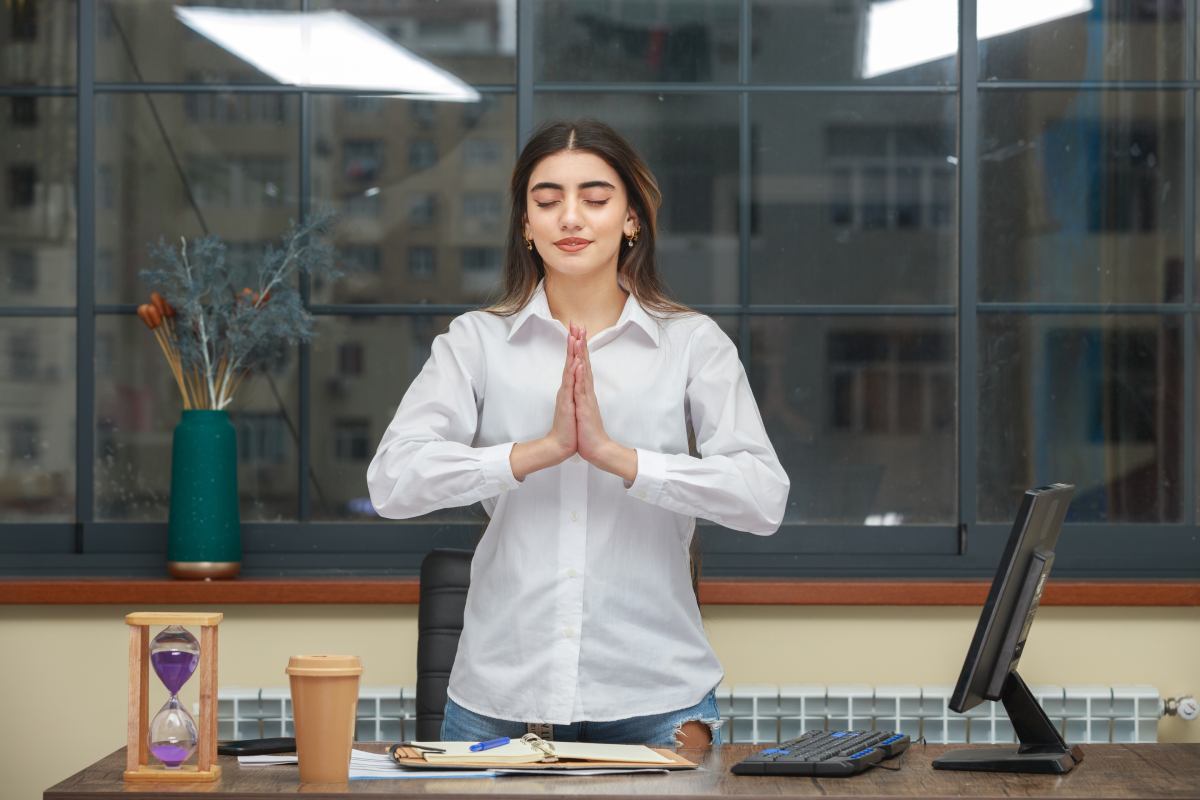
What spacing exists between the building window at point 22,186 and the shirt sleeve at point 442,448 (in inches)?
70.3

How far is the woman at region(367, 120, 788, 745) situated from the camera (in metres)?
1.97

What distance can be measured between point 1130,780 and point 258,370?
7.43 ft

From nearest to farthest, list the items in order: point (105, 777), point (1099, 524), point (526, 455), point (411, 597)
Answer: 1. point (105, 777)
2. point (526, 455)
3. point (411, 597)
4. point (1099, 524)

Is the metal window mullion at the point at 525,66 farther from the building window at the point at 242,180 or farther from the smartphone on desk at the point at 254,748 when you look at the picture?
the smartphone on desk at the point at 254,748

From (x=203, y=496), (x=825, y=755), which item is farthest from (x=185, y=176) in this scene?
(x=825, y=755)

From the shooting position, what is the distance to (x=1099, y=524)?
11.3ft

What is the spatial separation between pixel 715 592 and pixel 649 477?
127cm

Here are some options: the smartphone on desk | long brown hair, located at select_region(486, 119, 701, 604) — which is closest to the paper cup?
the smartphone on desk

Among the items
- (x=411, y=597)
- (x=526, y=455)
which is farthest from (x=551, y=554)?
(x=411, y=597)

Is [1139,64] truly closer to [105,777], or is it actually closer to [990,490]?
[990,490]

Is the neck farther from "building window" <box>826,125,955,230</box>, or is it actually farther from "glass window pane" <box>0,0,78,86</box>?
"glass window pane" <box>0,0,78,86</box>

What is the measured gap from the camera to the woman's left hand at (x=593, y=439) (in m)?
1.93

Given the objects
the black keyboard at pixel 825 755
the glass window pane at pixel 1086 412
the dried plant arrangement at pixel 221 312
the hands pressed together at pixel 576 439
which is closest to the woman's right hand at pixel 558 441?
the hands pressed together at pixel 576 439

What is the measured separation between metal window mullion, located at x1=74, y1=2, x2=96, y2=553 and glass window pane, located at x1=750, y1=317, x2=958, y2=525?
1553 mm
